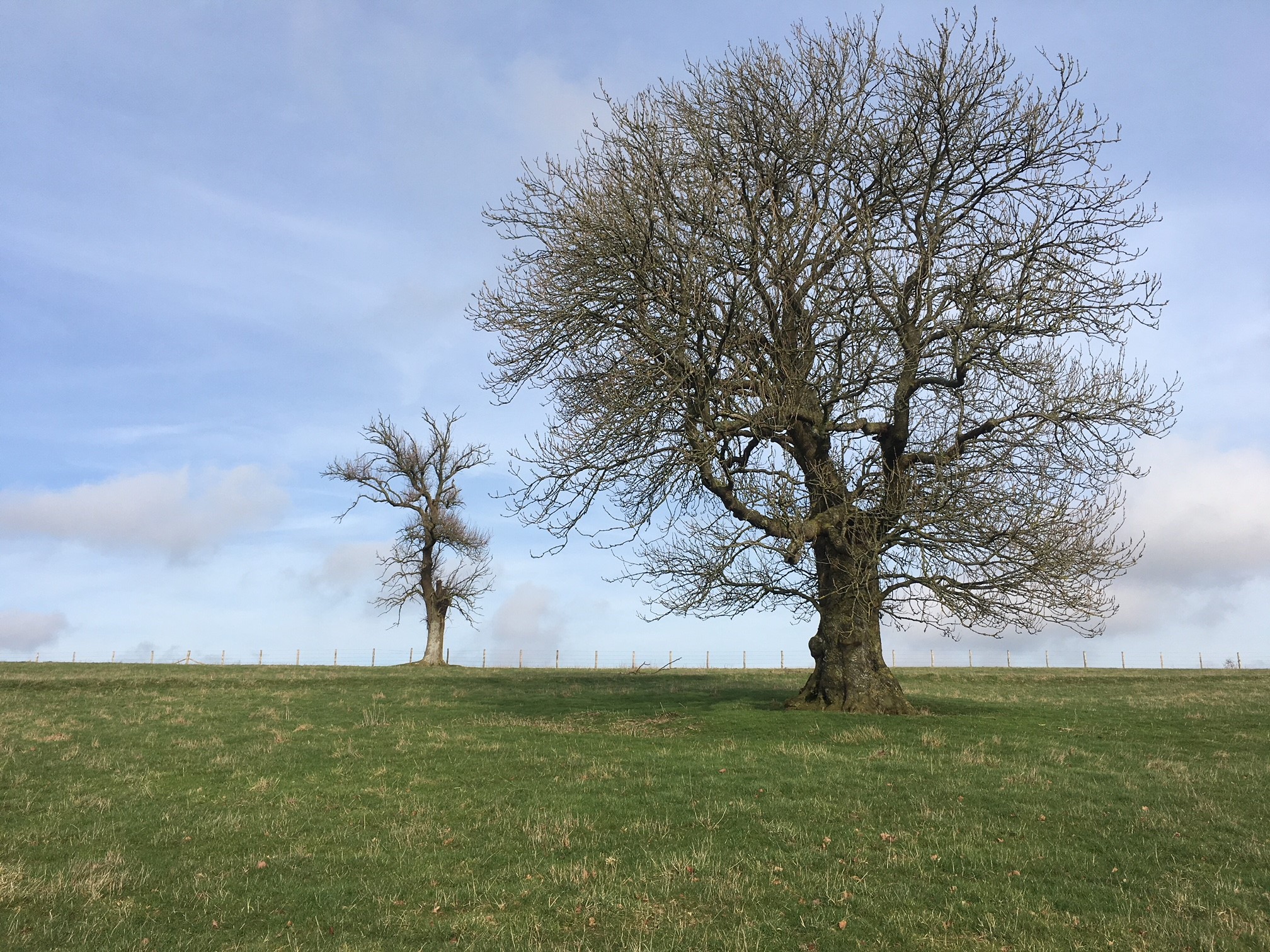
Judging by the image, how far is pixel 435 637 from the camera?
50344 mm

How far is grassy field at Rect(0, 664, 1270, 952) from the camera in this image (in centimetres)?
831

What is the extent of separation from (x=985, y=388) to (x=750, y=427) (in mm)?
6302

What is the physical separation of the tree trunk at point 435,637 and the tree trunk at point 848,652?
104ft

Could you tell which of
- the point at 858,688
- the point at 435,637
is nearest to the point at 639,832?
the point at 858,688

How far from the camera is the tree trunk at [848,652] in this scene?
2153 centimetres

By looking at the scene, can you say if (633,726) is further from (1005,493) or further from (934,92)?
(934,92)

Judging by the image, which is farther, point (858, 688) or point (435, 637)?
point (435, 637)

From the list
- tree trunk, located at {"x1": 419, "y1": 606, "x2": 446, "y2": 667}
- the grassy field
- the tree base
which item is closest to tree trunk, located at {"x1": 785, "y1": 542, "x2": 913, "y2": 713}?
the tree base

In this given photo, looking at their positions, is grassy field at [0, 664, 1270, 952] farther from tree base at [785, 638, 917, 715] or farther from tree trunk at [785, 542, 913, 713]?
tree trunk at [785, 542, 913, 713]

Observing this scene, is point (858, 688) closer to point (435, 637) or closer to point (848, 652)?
point (848, 652)

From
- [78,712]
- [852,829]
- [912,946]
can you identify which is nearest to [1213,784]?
[852,829]

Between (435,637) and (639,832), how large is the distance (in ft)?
135

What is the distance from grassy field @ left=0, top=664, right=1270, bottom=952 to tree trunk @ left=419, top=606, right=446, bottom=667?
1062 inches

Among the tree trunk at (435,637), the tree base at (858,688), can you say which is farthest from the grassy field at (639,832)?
the tree trunk at (435,637)
